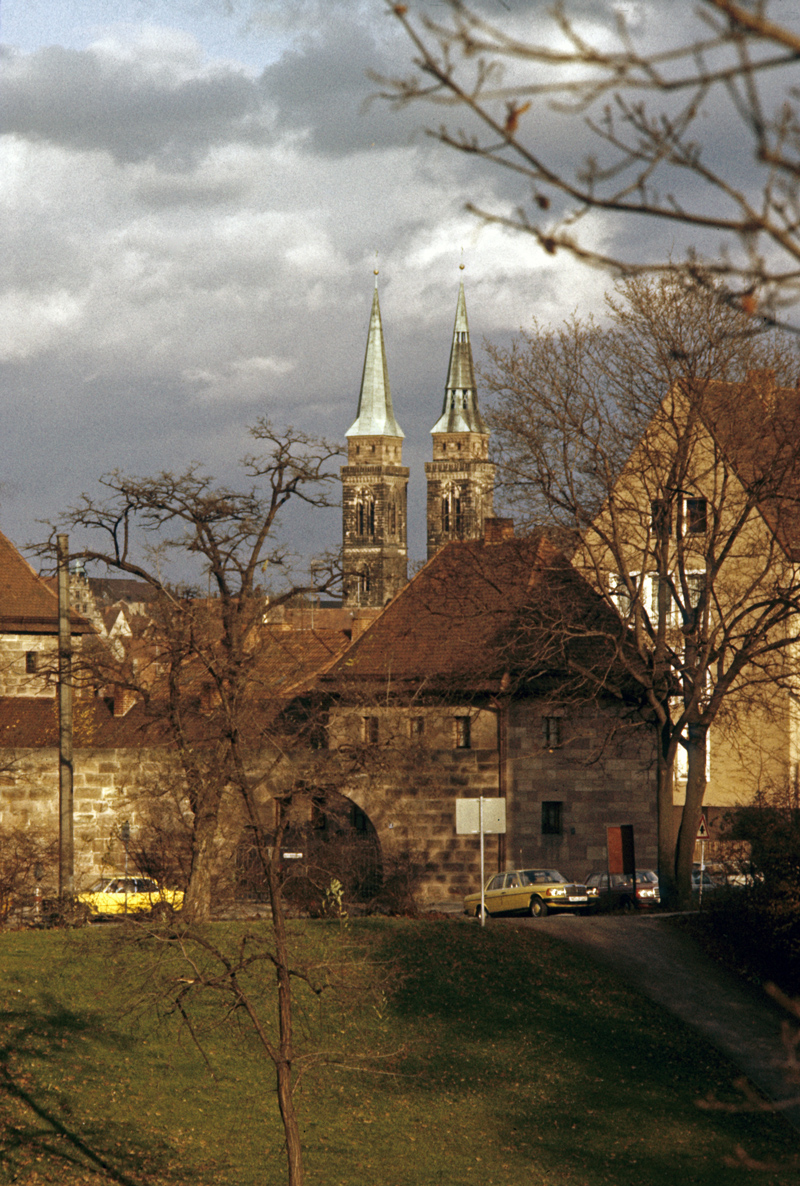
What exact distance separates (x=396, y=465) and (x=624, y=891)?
135m

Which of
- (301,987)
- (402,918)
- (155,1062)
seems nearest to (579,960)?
(402,918)

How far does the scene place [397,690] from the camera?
1292 inches

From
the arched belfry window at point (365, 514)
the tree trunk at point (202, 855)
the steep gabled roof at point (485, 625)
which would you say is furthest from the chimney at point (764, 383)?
the arched belfry window at point (365, 514)

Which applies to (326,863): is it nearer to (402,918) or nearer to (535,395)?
(402,918)

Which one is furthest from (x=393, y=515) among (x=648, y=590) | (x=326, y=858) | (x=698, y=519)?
(x=326, y=858)

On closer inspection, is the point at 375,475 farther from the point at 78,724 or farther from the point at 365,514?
the point at 78,724

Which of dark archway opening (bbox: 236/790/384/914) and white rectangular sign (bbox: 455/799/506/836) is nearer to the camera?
white rectangular sign (bbox: 455/799/506/836)

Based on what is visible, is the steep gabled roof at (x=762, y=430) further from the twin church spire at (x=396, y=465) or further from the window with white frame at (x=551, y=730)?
the twin church spire at (x=396, y=465)

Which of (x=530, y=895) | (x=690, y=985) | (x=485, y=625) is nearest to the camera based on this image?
(x=690, y=985)

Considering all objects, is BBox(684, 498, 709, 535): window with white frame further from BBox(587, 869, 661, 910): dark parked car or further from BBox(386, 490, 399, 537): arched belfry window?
BBox(386, 490, 399, 537): arched belfry window

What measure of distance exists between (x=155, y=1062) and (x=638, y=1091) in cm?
615

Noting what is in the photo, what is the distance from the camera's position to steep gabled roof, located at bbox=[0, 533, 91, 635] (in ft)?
149

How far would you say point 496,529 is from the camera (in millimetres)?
34688

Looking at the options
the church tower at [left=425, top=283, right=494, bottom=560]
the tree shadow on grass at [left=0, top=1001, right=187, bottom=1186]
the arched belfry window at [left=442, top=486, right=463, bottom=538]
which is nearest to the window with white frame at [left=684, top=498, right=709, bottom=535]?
the tree shadow on grass at [left=0, top=1001, right=187, bottom=1186]
